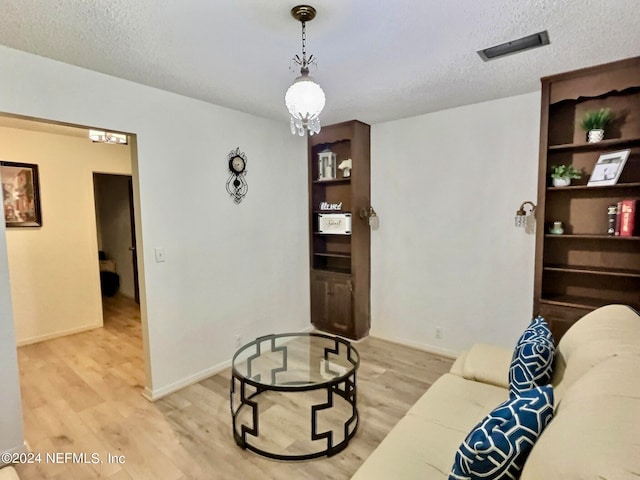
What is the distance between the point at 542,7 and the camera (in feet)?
5.47

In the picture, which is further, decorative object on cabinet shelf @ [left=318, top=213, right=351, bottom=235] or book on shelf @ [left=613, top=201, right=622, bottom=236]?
decorative object on cabinet shelf @ [left=318, top=213, right=351, bottom=235]

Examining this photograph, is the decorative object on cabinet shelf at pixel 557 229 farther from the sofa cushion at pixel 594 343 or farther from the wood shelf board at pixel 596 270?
the sofa cushion at pixel 594 343

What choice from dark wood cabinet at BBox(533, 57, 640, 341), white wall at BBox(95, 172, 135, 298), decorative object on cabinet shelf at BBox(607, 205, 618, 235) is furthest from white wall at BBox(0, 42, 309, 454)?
white wall at BBox(95, 172, 135, 298)

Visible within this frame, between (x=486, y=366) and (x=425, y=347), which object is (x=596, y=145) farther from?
(x=425, y=347)

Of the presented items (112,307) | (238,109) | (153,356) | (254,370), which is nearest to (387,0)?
(238,109)

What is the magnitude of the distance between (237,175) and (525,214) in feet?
8.80

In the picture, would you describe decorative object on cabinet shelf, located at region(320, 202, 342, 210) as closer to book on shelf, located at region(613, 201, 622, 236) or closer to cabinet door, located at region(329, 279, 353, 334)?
cabinet door, located at region(329, 279, 353, 334)

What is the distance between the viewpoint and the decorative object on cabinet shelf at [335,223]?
380 centimetres

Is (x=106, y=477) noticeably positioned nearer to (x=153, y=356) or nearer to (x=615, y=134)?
(x=153, y=356)

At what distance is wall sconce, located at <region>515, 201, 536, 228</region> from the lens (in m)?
2.96

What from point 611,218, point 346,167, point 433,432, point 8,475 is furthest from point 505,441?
point 346,167

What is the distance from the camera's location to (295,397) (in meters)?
2.74

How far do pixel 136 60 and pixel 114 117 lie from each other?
19.6 inches

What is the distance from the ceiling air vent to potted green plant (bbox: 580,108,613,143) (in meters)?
0.86
